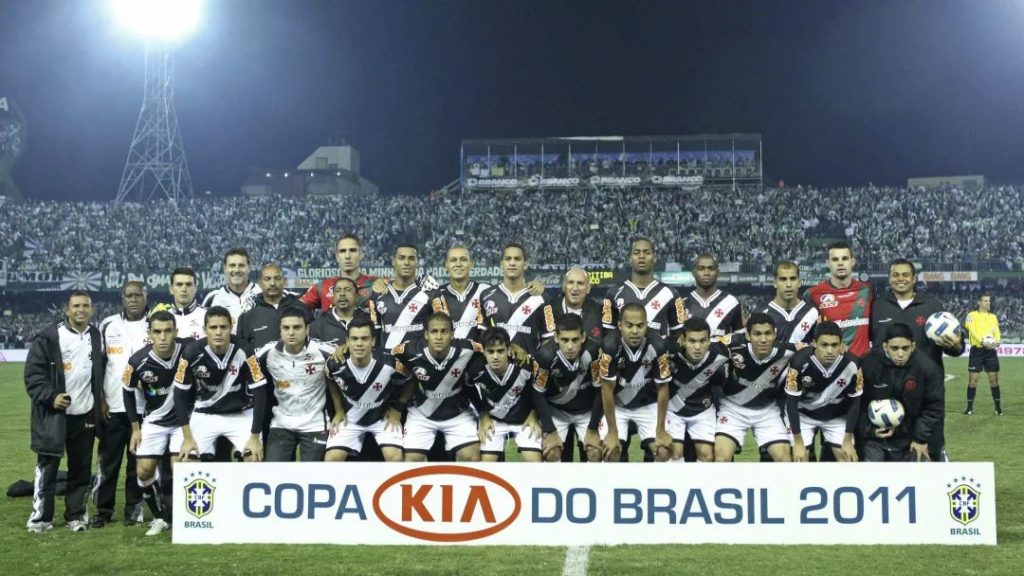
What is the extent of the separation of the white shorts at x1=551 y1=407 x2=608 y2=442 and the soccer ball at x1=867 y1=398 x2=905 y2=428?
1.90 meters

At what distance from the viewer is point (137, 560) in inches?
223

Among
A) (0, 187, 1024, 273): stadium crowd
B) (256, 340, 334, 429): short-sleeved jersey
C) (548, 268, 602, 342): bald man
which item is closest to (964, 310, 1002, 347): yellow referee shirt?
(548, 268, 602, 342): bald man

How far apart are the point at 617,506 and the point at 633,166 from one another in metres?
38.1

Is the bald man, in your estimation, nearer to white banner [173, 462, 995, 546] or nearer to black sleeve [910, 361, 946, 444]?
white banner [173, 462, 995, 546]

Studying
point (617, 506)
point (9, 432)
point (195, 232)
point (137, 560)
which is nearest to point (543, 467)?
point (617, 506)

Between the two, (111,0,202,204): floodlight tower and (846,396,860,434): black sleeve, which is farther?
(111,0,202,204): floodlight tower

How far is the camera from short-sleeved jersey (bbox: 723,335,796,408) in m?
6.90

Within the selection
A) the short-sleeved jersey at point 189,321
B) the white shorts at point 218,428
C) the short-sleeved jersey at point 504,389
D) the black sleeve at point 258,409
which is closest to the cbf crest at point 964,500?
the short-sleeved jersey at point 504,389

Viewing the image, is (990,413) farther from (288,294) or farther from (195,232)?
(195,232)

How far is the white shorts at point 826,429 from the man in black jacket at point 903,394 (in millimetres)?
166

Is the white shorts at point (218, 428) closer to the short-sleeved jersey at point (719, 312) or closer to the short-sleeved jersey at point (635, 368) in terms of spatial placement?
the short-sleeved jersey at point (635, 368)

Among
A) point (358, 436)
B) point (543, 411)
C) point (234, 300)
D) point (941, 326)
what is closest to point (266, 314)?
point (234, 300)

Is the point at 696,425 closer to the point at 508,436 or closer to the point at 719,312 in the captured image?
the point at 719,312

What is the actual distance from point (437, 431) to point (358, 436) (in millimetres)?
575
